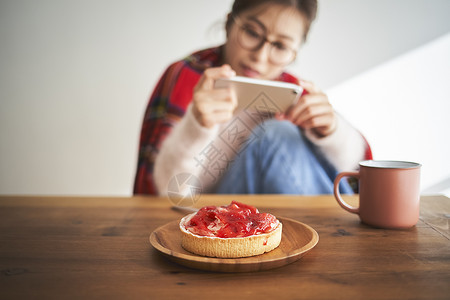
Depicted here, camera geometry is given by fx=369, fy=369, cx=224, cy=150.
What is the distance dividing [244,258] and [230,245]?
29mm

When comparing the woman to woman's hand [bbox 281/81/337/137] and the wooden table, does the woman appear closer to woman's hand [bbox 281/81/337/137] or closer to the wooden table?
woman's hand [bbox 281/81/337/137]

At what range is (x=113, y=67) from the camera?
1.55 metres

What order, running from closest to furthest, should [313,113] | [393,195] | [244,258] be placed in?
[244,258], [393,195], [313,113]

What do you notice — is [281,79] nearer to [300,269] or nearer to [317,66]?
Answer: [317,66]

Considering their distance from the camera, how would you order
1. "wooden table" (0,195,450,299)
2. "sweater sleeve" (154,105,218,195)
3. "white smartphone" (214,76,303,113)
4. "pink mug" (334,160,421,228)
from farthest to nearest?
"sweater sleeve" (154,105,218,195) → "white smartphone" (214,76,303,113) → "pink mug" (334,160,421,228) → "wooden table" (0,195,450,299)

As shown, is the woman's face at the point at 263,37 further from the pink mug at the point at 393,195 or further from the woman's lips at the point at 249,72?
the pink mug at the point at 393,195

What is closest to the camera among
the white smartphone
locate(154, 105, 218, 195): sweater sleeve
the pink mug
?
the pink mug

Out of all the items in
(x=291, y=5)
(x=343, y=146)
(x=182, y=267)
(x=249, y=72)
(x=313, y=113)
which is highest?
(x=291, y=5)

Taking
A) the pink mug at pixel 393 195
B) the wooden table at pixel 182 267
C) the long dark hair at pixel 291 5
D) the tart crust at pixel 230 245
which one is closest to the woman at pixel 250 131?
the long dark hair at pixel 291 5

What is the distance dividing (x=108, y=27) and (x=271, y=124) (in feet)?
2.58

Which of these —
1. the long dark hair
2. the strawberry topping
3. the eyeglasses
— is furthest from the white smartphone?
the strawberry topping

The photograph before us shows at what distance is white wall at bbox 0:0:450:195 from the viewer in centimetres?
150

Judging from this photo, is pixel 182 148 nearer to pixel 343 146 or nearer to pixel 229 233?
pixel 343 146

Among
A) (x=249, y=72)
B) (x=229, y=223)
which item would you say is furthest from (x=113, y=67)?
(x=229, y=223)
